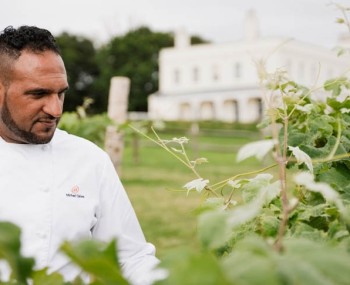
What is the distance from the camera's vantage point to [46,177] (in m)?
2.42

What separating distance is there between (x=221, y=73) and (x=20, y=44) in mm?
70204

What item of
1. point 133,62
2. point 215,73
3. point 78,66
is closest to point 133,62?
point 133,62

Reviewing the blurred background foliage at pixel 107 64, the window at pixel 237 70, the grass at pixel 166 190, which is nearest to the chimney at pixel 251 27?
the window at pixel 237 70

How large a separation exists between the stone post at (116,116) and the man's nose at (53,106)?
8.67 m

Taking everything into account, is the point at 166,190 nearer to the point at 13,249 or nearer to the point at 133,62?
the point at 13,249

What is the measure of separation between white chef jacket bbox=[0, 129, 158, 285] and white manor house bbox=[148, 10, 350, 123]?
64096mm

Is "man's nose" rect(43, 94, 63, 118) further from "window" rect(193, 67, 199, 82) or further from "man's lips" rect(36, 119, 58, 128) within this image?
"window" rect(193, 67, 199, 82)

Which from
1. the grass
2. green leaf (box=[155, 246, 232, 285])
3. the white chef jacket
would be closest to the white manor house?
the grass

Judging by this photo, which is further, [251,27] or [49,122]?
[251,27]

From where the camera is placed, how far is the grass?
9.01 metres

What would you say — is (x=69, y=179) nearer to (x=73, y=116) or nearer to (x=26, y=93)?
(x=26, y=93)

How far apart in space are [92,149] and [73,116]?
21.5ft

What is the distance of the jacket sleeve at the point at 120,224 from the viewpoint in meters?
2.37

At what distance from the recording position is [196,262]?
664mm
